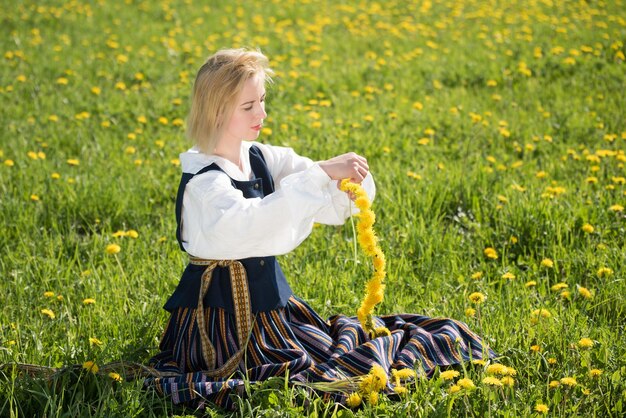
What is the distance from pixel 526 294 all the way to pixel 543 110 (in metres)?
2.61

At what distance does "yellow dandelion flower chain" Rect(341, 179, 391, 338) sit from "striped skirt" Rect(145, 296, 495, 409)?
0.49ft

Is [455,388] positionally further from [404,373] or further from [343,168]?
[343,168]

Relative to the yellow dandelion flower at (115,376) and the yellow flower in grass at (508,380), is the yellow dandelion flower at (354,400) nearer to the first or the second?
the yellow flower in grass at (508,380)

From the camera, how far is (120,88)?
5.84m

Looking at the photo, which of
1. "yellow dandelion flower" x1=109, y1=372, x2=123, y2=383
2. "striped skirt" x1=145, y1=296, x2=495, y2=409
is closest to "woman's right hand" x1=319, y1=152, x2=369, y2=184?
"striped skirt" x1=145, y1=296, x2=495, y2=409

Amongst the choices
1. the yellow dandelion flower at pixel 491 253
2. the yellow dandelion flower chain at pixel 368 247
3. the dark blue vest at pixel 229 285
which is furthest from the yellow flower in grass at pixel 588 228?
the dark blue vest at pixel 229 285

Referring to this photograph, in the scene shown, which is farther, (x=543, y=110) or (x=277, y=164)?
(x=543, y=110)

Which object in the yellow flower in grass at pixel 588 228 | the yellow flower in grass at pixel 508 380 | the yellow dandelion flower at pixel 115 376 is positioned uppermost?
the yellow flower in grass at pixel 588 228

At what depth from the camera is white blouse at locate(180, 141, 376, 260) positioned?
231cm

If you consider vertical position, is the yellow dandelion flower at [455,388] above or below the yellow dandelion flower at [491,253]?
below

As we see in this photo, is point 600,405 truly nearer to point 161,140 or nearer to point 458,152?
point 458,152

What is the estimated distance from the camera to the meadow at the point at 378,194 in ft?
8.10

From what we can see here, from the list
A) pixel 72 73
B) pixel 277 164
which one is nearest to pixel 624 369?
pixel 277 164

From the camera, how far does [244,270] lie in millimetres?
2529
